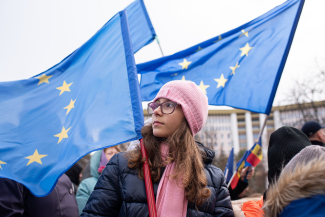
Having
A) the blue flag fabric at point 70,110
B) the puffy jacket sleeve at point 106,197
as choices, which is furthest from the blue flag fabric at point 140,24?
the puffy jacket sleeve at point 106,197

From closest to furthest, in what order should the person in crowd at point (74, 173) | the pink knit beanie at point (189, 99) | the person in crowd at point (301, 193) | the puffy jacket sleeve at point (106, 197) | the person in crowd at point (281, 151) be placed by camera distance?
the person in crowd at point (301, 193), the puffy jacket sleeve at point (106, 197), the pink knit beanie at point (189, 99), the person in crowd at point (281, 151), the person in crowd at point (74, 173)

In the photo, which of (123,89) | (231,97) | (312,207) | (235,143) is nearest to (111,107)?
(123,89)

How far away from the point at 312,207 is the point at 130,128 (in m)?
1.38

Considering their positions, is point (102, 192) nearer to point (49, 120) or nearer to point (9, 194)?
point (9, 194)

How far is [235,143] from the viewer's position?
73.7 meters

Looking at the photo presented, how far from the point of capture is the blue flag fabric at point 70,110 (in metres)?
2.13

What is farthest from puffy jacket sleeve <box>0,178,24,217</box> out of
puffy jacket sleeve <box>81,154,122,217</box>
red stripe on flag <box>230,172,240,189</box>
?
red stripe on flag <box>230,172,240,189</box>

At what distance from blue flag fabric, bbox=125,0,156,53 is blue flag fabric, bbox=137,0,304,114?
1.52ft

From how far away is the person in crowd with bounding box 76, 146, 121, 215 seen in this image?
396 cm

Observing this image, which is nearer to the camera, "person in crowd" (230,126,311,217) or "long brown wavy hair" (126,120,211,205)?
"long brown wavy hair" (126,120,211,205)

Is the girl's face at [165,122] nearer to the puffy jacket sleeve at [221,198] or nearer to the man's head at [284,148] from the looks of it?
the puffy jacket sleeve at [221,198]

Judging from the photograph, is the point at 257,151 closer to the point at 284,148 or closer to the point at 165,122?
the point at 284,148

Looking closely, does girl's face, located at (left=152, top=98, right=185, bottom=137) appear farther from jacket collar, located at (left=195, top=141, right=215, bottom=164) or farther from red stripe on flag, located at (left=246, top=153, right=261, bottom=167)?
red stripe on flag, located at (left=246, top=153, right=261, bottom=167)

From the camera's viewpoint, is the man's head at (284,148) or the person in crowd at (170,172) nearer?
the person in crowd at (170,172)
